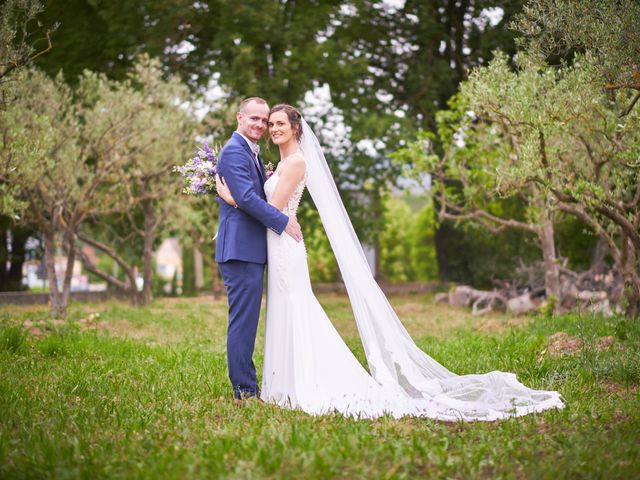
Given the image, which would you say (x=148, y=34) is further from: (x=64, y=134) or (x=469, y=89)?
(x=469, y=89)

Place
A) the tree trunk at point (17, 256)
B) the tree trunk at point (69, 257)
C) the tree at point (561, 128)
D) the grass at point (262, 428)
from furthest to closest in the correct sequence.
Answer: the tree trunk at point (17, 256) < the tree trunk at point (69, 257) < the tree at point (561, 128) < the grass at point (262, 428)

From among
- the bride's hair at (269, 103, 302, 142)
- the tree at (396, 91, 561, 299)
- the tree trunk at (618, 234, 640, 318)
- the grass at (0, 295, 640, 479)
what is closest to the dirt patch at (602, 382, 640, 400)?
the grass at (0, 295, 640, 479)

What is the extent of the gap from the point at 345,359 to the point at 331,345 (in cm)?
18

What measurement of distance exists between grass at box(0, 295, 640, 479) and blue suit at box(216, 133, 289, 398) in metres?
0.42

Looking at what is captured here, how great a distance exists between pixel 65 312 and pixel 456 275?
1559 centimetres

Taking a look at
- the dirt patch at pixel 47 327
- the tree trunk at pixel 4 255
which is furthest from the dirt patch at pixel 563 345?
the tree trunk at pixel 4 255

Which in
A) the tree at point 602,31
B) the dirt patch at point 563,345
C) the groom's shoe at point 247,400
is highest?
the tree at point 602,31

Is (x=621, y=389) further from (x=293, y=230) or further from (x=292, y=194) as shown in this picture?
(x=292, y=194)

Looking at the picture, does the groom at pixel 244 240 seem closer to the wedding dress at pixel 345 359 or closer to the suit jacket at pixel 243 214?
the suit jacket at pixel 243 214

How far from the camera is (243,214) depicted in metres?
6.77

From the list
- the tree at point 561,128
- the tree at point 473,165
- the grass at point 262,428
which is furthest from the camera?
the tree at point 473,165

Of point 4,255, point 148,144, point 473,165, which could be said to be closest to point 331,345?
point 473,165

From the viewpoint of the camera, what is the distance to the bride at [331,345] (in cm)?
632

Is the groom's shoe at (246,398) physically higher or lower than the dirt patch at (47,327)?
lower
